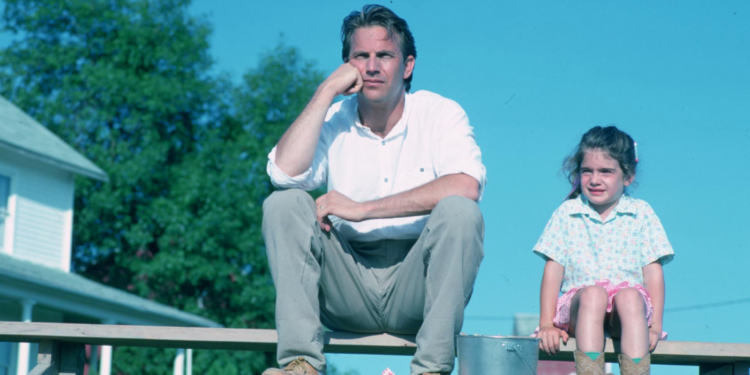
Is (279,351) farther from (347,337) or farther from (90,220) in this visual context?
(90,220)

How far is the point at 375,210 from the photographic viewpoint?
3504 mm

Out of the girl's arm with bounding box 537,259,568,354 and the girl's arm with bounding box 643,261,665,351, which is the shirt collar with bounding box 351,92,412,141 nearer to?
the girl's arm with bounding box 537,259,568,354

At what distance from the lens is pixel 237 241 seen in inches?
952

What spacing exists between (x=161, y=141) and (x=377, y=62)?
23.3m

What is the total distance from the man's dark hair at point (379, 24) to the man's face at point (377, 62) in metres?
0.02

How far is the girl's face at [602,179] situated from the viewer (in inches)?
158

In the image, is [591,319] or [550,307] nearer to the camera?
[591,319]

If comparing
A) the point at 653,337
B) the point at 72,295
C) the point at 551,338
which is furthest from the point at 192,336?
the point at 72,295

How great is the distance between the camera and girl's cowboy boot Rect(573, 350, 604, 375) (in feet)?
11.1

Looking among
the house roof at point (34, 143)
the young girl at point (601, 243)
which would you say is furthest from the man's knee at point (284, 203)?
the house roof at point (34, 143)

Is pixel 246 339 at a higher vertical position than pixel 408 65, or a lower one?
lower

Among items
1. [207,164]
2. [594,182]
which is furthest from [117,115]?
[594,182]

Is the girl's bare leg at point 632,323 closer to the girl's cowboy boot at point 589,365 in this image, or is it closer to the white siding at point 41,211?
the girl's cowboy boot at point 589,365

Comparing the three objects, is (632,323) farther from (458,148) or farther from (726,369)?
(458,148)
